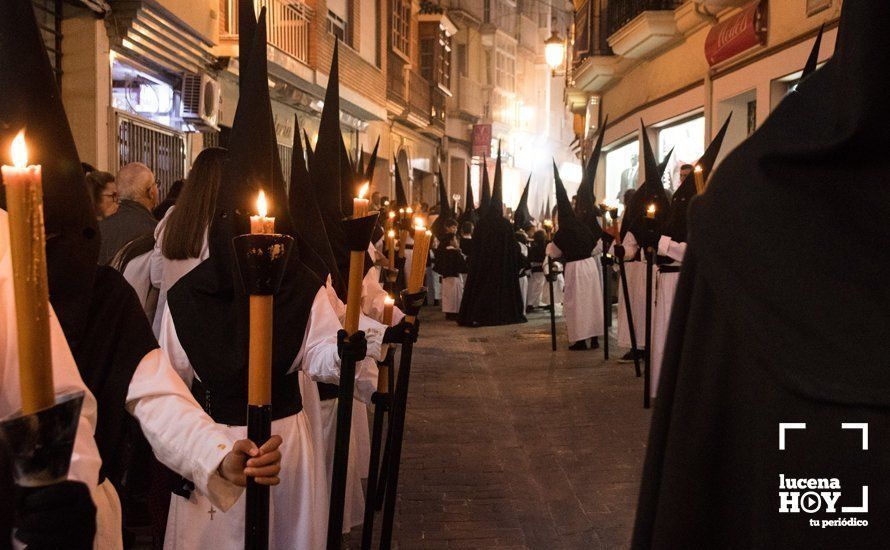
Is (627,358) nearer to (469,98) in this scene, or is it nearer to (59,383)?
(59,383)

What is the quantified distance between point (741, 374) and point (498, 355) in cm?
1206

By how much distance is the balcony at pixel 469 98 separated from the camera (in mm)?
41469

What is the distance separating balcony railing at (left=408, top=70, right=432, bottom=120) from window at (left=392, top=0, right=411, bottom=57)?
0.89 m

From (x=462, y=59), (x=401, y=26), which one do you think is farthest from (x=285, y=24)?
(x=462, y=59)

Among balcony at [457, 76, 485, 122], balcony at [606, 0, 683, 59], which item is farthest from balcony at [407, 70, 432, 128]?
balcony at [606, 0, 683, 59]

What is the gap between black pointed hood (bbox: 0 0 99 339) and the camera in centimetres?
229

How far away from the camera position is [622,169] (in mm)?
24062

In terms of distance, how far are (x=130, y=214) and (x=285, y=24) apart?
12.9m

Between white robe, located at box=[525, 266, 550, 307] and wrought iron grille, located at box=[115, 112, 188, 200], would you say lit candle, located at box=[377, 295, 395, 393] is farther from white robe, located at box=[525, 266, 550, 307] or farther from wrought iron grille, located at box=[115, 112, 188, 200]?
white robe, located at box=[525, 266, 550, 307]

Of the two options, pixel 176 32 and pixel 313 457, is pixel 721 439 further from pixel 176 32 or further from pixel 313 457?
pixel 176 32

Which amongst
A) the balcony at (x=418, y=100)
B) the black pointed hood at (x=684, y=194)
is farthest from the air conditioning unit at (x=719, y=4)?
the balcony at (x=418, y=100)

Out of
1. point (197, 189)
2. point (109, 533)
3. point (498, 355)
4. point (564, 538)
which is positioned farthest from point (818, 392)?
point (498, 355)

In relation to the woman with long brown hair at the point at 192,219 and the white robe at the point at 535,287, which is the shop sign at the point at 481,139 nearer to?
the white robe at the point at 535,287

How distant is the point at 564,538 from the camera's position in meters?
5.75
